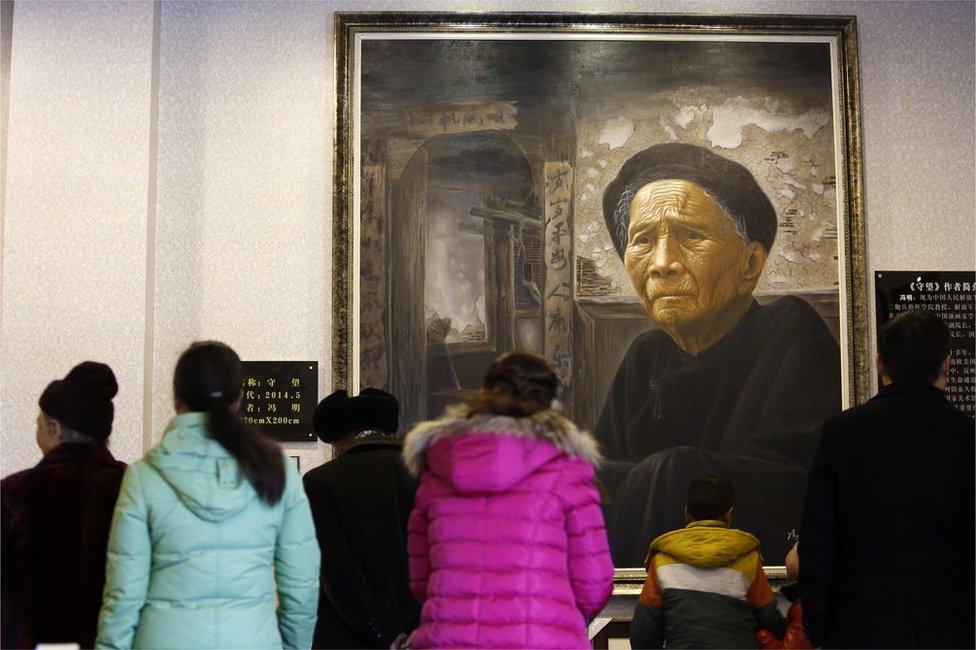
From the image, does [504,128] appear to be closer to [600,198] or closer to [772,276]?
[600,198]

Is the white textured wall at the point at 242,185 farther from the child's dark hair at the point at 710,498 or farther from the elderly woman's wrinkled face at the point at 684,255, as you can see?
the child's dark hair at the point at 710,498

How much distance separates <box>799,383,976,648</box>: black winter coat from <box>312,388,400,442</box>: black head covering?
1324mm

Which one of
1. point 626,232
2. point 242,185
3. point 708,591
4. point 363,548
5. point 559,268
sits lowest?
point 708,591

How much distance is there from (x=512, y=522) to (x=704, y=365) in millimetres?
2296

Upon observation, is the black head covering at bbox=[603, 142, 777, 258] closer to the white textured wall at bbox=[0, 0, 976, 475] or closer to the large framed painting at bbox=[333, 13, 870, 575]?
the large framed painting at bbox=[333, 13, 870, 575]

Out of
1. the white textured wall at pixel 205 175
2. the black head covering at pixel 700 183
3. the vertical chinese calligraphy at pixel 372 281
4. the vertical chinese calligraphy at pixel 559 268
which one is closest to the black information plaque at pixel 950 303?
the white textured wall at pixel 205 175

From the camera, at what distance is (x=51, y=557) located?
8.83 ft

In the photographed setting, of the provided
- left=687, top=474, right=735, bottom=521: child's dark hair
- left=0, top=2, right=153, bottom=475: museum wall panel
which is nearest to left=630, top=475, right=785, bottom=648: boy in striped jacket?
left=687, top=474, right=735, bottom=521: child's dark hair

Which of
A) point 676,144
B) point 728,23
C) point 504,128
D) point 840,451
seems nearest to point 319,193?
point 504,128

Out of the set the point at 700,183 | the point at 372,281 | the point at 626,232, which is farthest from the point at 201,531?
the point at 700,183

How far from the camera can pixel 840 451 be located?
8.93 feet

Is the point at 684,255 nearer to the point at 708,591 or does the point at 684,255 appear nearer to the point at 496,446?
the point at 708,591

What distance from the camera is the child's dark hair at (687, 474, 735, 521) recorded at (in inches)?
129

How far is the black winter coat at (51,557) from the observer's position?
268cm
